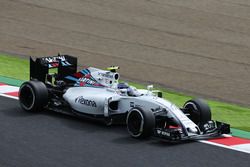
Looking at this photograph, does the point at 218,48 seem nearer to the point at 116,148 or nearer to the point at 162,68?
the point at 162,68

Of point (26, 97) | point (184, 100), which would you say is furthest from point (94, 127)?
point (184, 100)

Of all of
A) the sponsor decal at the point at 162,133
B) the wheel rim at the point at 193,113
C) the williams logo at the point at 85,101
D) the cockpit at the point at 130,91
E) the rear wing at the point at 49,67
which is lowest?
the sponsor decal at the point at 162,133

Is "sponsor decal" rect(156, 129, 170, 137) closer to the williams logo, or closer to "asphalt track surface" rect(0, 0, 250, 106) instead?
the williams logo

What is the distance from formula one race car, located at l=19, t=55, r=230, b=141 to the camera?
1323 cm

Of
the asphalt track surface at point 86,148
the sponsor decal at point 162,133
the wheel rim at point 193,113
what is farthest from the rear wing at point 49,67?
the sponsor decal at point 162,133

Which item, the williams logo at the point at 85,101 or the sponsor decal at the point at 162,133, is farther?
the williams logo at the point at 85,101

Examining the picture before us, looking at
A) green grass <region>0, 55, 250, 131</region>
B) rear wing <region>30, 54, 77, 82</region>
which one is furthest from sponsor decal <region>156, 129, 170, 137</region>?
rear wing <region>30, 54, 77, 82</region>

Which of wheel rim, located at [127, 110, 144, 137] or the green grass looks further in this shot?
the green grass

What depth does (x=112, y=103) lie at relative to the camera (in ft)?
45.9

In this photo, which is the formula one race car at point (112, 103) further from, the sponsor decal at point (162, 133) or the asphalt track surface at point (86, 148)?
the asphalt track surface at point (86, 148)

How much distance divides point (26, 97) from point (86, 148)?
2406 mm

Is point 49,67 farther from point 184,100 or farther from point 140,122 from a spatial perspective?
point 184,100

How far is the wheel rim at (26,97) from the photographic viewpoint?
14643 millimetres

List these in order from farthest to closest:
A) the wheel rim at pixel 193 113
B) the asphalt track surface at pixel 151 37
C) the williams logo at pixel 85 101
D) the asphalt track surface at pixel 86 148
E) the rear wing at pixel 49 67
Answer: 1. the asphalt track surface at pixel 151 37
2. the rear wing at pixel 49 67
3. the williams logo at pixel 85 101
4. the wheel rim at pixel 193 113
5. the asphalt track surface at pixel 86 148
